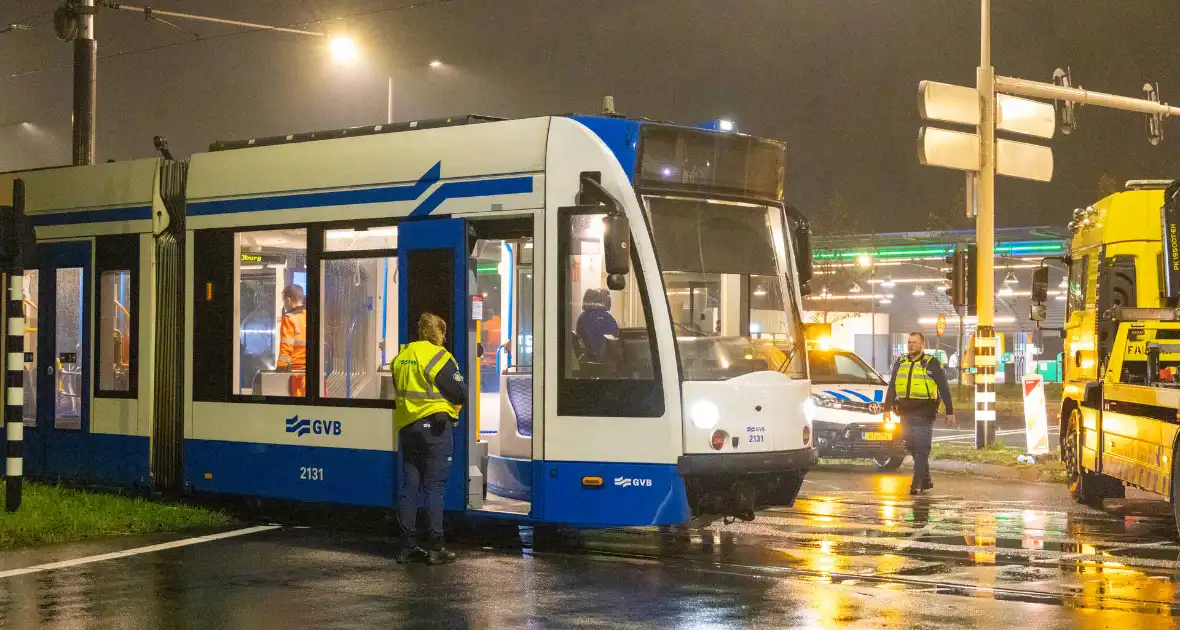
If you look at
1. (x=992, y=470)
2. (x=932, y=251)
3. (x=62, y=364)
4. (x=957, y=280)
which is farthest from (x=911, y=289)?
(x=62, y=364)

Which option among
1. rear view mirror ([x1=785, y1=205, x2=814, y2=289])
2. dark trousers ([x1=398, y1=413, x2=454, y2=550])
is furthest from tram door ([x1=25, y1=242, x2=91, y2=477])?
rear view mirror ([x1=785, y1=205, x2=814, y2=289])

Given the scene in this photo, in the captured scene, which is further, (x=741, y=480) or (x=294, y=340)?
(x=294, y=340)

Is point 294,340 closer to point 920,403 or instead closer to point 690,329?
point 690,329

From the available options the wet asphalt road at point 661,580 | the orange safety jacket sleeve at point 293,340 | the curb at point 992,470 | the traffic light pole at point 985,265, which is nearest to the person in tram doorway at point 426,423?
the wet asphalt road at point 661,580

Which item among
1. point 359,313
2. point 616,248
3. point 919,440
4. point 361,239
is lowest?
point 919,440

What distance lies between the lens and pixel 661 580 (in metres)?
9.71

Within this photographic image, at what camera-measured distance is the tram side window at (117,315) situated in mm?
13555

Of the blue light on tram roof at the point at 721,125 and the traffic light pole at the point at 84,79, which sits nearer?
the blue light on tram roof at the point at 721,125

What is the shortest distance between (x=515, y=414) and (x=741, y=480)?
1927 millimetres

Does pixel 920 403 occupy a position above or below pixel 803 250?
below

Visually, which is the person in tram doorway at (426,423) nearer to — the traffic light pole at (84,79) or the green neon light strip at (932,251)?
the traffic light pole at (84,79)

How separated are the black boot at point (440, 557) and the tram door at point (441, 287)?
78 centimetres

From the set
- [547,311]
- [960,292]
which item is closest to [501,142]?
[547,311]

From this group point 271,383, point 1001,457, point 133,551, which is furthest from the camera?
point 1001,457
